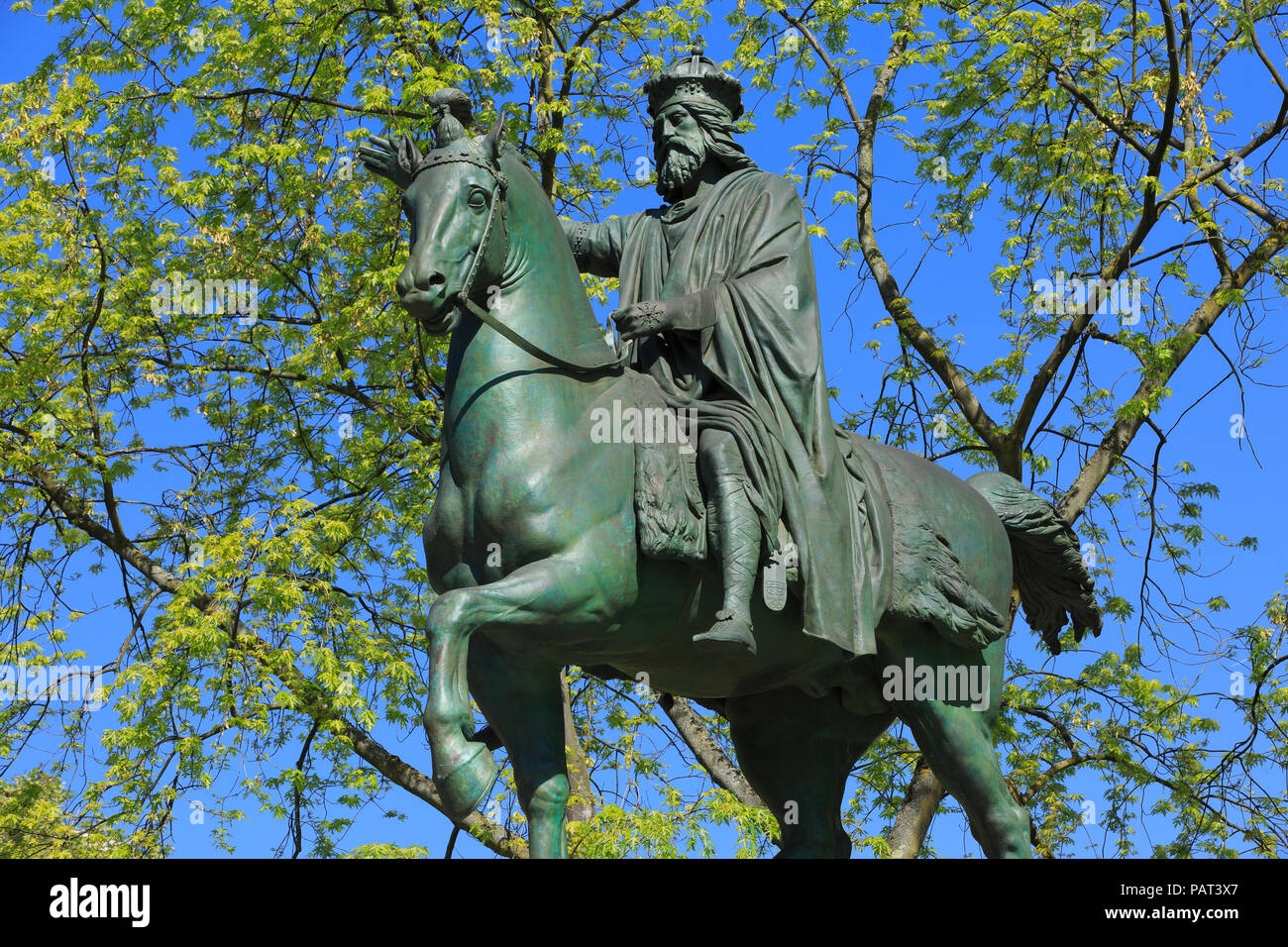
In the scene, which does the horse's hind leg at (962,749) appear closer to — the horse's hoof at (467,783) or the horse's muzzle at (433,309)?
the horse's hoof at (467,783)

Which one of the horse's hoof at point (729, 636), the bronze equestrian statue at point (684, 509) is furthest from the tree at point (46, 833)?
the horse's hoof at point (729, 636)

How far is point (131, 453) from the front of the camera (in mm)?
15453

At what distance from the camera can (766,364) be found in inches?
277

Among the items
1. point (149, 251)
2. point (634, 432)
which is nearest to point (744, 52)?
point (149, 251)

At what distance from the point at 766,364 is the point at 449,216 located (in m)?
1.47

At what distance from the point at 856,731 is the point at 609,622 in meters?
1.89
